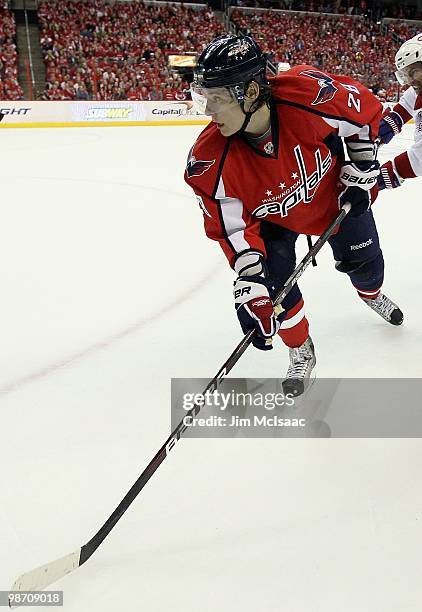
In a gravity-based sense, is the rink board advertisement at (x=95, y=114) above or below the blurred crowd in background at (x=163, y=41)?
below

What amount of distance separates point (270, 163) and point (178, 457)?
34.1 inches

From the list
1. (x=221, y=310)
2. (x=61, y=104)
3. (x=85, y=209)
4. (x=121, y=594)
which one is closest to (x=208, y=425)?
(x=121, y=594)

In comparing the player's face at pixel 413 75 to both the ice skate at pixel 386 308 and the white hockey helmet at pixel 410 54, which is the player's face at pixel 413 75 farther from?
the ice skate at pixel 386 308

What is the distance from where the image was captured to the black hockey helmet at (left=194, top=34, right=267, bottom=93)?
4.30ft

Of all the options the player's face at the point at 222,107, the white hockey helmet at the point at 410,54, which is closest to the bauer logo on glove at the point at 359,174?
the player's face at the point at 222,107

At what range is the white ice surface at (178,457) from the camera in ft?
3.78

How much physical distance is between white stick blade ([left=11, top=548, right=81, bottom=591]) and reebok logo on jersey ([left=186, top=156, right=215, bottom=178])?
38.7 inches

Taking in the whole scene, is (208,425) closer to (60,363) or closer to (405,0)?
(60,363)

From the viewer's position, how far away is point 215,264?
3.08m

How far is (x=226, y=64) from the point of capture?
131cm

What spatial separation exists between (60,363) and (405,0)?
22.0 metres

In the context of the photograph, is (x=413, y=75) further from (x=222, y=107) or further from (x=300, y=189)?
(x=222, y=107)

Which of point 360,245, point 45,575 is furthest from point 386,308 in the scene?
point 45,575

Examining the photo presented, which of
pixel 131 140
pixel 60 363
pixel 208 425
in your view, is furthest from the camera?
pixel 131 140
